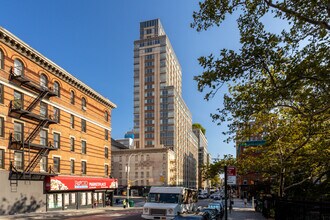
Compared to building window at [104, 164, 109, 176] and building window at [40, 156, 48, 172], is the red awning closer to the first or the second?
building window at [40, 156, 48, 172]

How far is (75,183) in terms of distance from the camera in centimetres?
3850

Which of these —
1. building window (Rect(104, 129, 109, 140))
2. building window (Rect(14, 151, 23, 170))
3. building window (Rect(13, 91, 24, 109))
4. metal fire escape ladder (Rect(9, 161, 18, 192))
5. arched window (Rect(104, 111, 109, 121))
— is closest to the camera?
metal fire escape ladder (Rect(9, 161, 18, 192))

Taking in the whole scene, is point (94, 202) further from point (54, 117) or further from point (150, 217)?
point (150, 217)

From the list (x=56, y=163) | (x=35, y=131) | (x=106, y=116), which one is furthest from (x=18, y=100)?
(x=106, y=116)

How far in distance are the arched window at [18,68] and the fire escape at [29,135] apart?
71 cm

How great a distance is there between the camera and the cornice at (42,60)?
95.2ft

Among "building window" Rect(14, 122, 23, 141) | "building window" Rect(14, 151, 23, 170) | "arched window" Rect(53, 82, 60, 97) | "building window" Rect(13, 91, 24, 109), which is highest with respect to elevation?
"arched window" Rect(53, 82, 60, 97)

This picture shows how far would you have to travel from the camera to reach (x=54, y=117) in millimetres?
36562

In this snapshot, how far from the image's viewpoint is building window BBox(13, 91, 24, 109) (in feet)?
99.3

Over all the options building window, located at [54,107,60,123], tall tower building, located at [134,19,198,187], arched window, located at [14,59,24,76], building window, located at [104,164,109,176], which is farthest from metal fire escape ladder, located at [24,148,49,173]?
tall tower building, located at [134,19,198,187]

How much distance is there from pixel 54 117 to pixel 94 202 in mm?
14651

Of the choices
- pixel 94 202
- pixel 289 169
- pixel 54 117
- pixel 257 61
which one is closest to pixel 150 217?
pixel 289 169

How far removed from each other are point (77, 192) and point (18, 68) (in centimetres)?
1730

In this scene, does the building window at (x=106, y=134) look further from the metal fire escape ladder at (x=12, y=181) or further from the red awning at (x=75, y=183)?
the metal fire escape ladder at (x=12, y=181)
